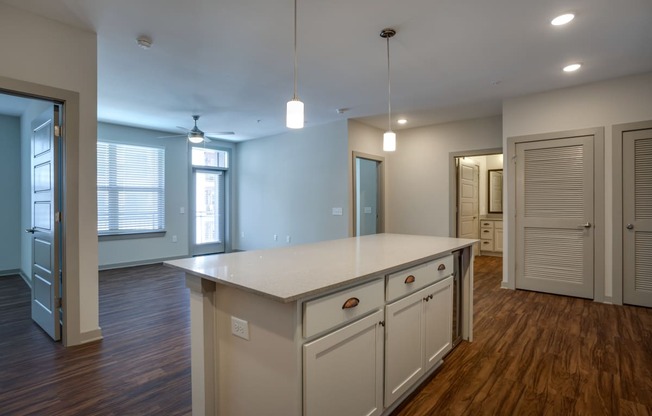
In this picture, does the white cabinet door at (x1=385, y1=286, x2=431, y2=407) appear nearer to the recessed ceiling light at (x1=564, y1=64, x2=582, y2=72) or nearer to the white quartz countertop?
the white quartz countertop

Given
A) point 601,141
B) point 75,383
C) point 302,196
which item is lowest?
point 75,383

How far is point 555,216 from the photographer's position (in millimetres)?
4152

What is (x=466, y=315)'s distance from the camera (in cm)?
285

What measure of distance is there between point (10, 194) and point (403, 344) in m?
6.80

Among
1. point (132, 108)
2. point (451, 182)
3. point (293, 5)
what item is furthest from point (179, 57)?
point (451, 182)

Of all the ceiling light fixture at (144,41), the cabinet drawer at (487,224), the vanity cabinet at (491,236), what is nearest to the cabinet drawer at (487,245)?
the vanity cabinet at (491,236)

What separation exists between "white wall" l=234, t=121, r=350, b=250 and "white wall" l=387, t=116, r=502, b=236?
1.36 metres

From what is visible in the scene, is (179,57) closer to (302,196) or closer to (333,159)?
(333,159)

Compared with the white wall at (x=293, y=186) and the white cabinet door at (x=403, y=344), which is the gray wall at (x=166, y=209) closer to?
the white wall at (x=293, y=186)

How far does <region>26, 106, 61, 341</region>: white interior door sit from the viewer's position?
2.78 metres

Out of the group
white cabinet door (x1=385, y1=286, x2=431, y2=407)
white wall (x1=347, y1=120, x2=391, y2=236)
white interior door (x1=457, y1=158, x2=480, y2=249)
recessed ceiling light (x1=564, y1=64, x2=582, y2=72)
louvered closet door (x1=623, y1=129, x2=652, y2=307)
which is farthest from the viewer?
white interior door (x1=457, y1=158, x2=480, y2=249)

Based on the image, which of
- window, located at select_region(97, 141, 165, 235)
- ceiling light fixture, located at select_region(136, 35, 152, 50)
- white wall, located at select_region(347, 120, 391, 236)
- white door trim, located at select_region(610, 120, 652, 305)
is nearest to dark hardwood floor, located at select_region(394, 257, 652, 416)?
white door trim, located at select_region(610, 120, 652, 305)

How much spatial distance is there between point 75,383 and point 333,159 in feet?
14.5

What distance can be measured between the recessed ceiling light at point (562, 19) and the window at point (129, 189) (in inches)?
251
